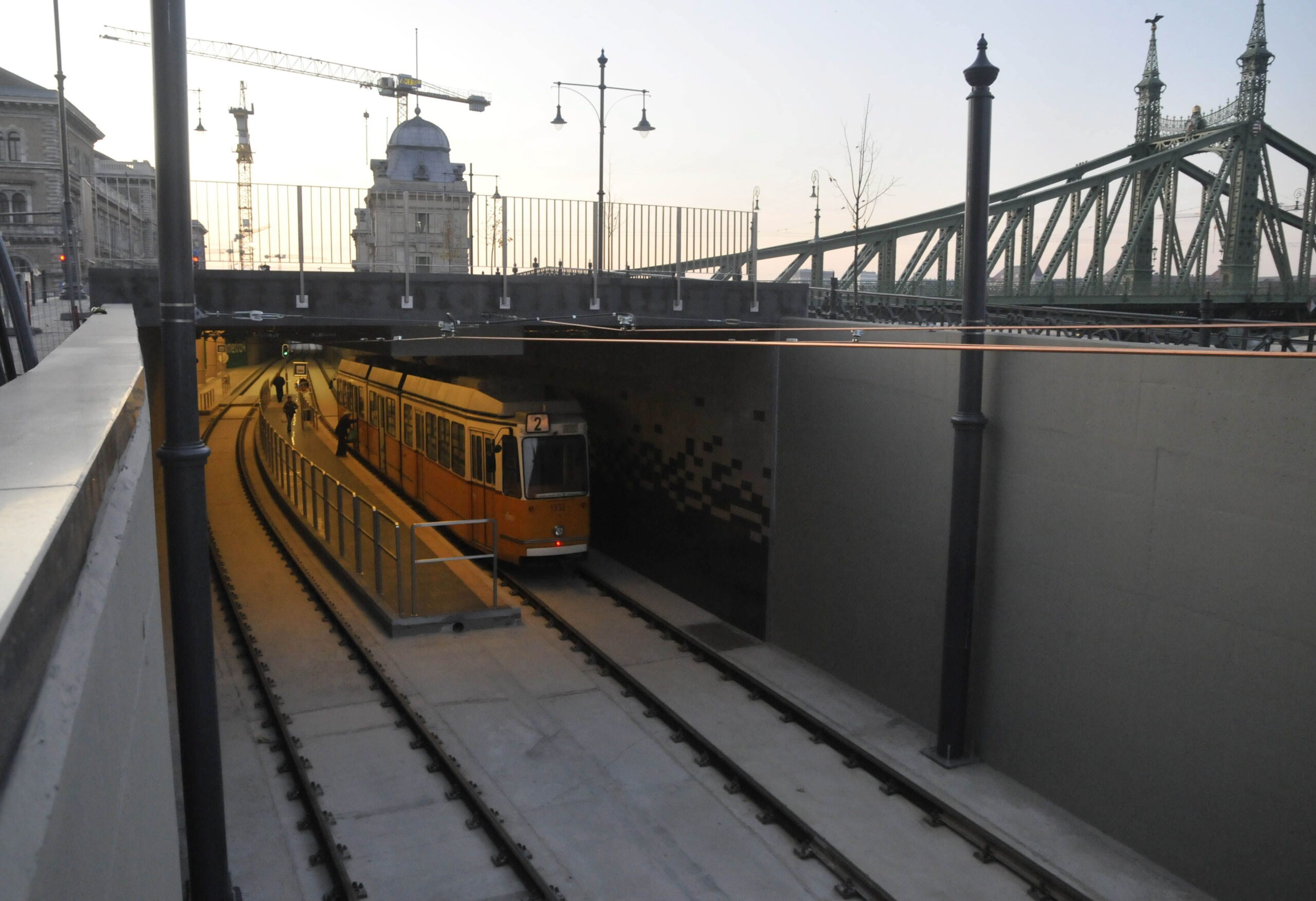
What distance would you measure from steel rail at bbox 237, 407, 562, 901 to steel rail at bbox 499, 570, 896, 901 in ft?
7.03

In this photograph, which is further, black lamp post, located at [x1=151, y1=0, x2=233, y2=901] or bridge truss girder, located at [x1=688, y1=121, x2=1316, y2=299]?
bridge truss girder, located at [x1=688, y1=121, x2=1316, y2=299]

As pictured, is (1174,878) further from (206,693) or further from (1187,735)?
(206,693)

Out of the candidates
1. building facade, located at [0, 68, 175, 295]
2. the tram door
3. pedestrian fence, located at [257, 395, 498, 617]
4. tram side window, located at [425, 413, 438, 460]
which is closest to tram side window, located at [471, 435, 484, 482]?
the tram door

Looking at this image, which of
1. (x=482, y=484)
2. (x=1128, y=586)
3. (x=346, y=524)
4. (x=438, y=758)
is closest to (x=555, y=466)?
(x=482, y=484)

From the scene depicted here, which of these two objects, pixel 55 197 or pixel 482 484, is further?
pixel 55 197

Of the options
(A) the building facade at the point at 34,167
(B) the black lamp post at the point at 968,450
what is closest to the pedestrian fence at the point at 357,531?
(A) the building facade at the point at 34,167

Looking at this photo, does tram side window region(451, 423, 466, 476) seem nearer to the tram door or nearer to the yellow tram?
the yellow tram

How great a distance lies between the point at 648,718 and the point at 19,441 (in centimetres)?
907

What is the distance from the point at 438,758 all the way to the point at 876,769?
14.1 ft

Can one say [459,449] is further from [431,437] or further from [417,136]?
[417,136]

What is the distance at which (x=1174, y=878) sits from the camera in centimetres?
798

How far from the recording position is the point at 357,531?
15500mm

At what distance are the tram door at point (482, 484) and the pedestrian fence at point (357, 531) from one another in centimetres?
46

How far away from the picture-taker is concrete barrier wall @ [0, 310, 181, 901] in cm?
154
